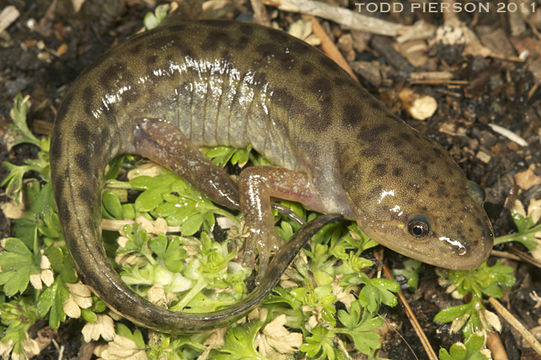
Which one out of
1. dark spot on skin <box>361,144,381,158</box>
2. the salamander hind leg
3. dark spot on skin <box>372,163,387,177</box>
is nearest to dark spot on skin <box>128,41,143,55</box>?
the salamander hind leg

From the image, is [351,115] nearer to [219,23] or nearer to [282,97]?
[282,97]

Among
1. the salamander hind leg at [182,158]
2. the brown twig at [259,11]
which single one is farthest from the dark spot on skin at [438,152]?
the brown twig at [259,11]

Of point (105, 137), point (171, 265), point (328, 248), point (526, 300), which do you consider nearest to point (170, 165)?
point (105, 137)

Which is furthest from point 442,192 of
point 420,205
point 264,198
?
point 264,198

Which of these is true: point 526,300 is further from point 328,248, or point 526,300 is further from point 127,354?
point 127,354

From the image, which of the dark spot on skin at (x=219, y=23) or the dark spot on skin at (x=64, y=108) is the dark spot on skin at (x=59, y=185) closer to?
the dark spot on skin at (x=64, y=108)
